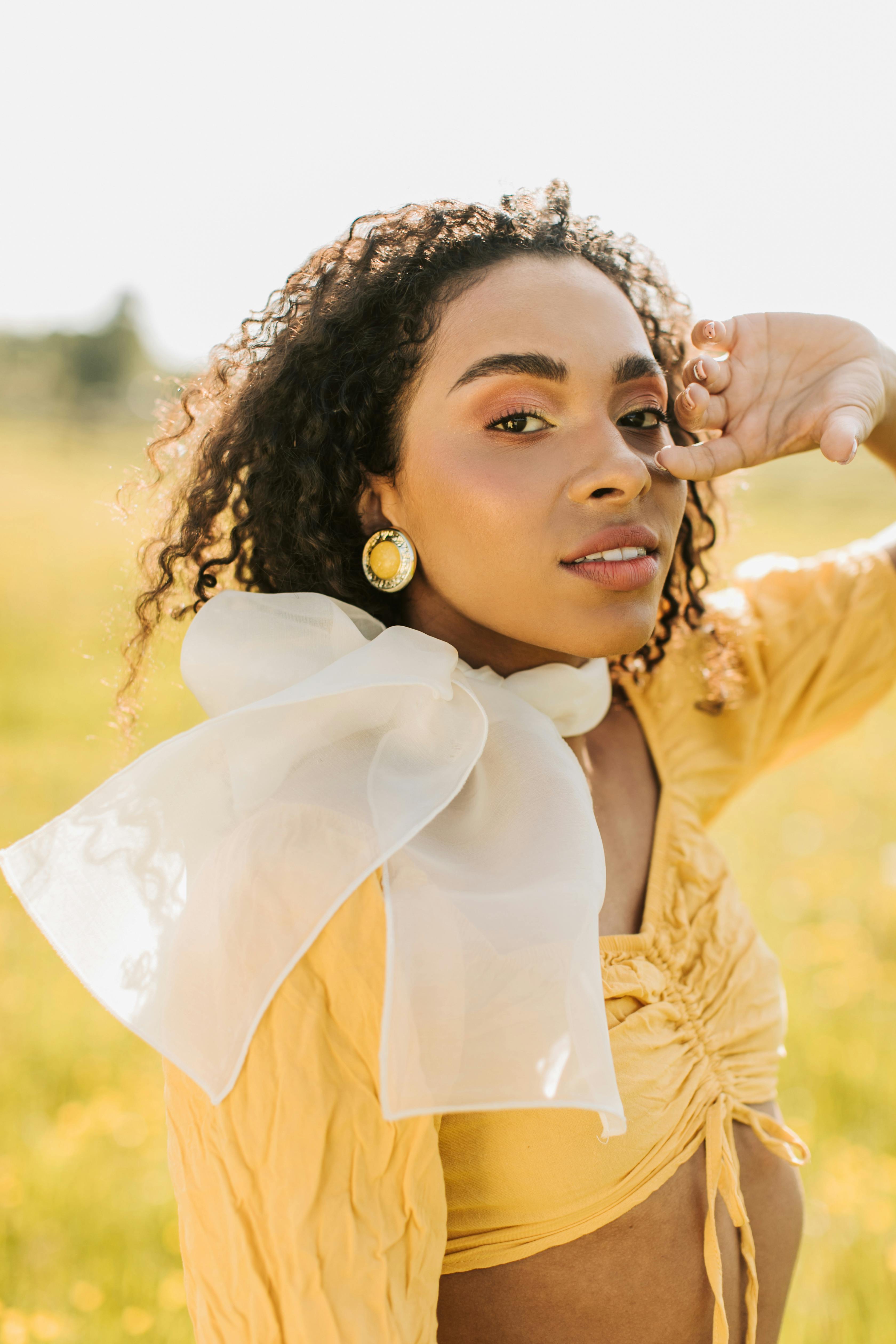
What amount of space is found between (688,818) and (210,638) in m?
1.02

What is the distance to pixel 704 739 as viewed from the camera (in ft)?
7.20

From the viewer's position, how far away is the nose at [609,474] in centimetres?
155

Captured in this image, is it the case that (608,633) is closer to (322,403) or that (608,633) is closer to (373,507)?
(373,507)

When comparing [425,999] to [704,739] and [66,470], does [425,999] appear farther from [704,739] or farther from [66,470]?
[66,470]

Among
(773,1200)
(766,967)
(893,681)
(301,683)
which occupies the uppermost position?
(301,683)

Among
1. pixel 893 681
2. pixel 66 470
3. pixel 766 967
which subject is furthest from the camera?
pixel 66 470

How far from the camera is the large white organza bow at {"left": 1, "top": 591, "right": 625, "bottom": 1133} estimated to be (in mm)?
1286

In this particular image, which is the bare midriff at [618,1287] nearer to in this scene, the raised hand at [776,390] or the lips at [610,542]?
the lips at [610,542]

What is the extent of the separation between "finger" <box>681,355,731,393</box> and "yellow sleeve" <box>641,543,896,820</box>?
647 mm

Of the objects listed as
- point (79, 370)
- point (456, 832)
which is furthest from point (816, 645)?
point (79, 370)

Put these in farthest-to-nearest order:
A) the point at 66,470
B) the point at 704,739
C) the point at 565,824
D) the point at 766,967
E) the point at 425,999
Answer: the point at 66,470
the point at 704,739
the point at 766,967
the point at 565,824
the point at 425,999

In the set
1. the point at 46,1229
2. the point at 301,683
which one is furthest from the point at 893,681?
the point at 46,1229

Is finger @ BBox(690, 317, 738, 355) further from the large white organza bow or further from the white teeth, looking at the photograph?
the large white organza bow

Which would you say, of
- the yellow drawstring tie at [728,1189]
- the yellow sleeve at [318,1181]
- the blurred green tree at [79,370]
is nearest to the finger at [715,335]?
the yellow sleeve at [318,1181]
